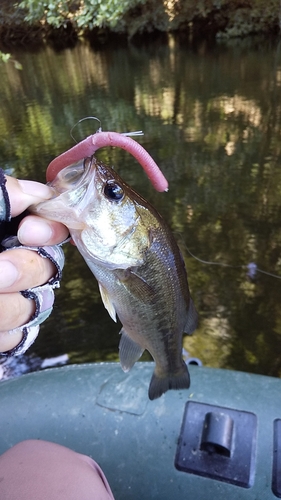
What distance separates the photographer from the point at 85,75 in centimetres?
1326

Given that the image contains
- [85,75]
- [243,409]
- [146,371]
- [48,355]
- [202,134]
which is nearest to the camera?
[243,409]

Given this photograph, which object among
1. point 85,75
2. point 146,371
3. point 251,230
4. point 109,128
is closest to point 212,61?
point 85,75

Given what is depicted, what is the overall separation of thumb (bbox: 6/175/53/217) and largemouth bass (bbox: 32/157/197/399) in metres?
0.03

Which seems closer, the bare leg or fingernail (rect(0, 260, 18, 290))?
fingernail (rect(0, 260, 18, 290))

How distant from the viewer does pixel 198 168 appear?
595cm

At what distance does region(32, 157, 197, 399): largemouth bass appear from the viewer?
1.23 m

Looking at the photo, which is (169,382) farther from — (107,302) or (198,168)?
(198,168)

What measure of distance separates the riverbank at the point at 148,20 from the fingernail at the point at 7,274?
15074 millimetres

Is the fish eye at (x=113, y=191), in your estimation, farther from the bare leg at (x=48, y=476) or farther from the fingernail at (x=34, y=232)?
the bare leg at (x=48, y=476)

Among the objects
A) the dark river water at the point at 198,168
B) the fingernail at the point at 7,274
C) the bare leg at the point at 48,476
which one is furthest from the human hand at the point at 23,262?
the dark river water at the point at 198,168

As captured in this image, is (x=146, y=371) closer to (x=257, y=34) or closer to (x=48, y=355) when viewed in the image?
(x=48, y=355)

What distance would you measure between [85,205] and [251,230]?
3555mm

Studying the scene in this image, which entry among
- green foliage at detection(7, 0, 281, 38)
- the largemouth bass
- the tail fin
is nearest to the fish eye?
the largemouth bass

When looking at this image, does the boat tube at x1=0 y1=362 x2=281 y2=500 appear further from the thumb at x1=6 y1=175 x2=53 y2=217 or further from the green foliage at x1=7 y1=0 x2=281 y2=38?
the green foliage at x1=7 y1=0 x2=281 y2=38
